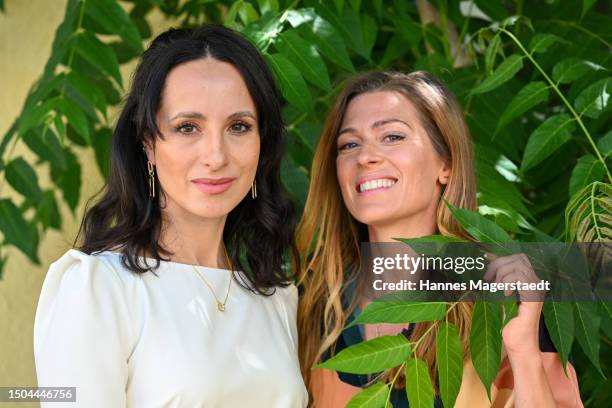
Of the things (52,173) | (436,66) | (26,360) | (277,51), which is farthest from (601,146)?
(26,360)

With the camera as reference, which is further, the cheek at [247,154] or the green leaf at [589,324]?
the cheek at [247,154]

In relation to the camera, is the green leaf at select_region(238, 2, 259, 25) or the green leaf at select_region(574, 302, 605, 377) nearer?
the green leaf at select_region(574, 302, 605, 377)

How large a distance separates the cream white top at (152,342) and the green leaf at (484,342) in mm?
424

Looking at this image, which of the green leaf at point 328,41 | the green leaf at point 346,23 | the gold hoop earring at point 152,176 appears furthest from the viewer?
the green leaf at point 346,23

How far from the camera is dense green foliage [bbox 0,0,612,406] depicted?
1782 millimetres

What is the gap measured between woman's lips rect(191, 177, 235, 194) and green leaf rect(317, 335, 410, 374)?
1.41ft

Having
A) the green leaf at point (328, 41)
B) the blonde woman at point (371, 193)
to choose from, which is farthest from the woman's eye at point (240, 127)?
the green leaf at point (328, 41)

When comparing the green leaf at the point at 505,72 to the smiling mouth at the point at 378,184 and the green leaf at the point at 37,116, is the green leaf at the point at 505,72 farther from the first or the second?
the green leaf at the point at 37,116

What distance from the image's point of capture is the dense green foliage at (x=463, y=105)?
1.78 m

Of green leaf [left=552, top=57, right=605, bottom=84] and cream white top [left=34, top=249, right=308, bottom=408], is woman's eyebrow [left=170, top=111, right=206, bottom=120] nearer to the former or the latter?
cream white top [left=34, top=249, right=308, bottom=408]

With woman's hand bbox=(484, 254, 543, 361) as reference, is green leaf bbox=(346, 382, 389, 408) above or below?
below

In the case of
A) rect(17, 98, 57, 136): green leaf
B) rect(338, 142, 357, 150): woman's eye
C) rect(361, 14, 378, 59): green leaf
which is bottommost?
rect(338, 142, 357, 150): woman's eye

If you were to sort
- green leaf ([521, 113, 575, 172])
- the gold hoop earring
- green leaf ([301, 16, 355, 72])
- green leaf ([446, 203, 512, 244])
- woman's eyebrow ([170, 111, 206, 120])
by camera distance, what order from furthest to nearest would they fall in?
1. green leaf ([301, 16, 355, 72])
2. green leaf ([521, 113, 575, 172])
3. the gold hoop earring
4. woman's eyebrow ([170, 111, 206, 120])
5. green leaf ([446, 203, 512, 244])

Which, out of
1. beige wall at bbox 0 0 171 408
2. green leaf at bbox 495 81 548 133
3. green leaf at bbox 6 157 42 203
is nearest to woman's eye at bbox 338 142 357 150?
green leaf at bbox 495 81 548 133
